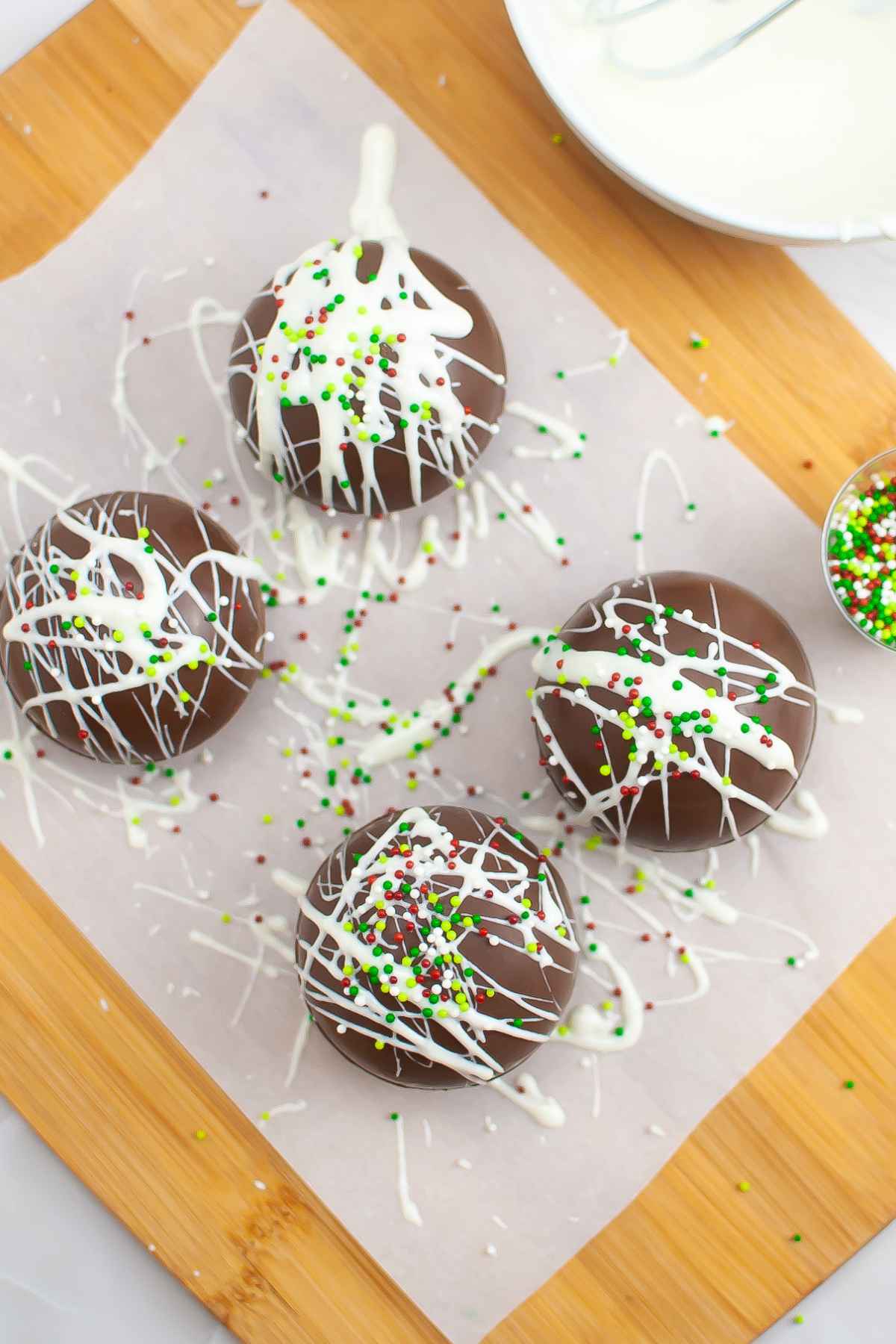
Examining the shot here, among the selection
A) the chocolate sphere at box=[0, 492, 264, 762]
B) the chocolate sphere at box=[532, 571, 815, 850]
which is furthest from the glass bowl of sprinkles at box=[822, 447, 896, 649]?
the chocolate sphere at box=[0, 492, 264, 762]

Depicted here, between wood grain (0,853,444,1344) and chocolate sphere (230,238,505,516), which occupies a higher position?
chocolate sphere (230,238,505,516)

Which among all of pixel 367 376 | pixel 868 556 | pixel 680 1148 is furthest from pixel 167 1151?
pixel 868 556

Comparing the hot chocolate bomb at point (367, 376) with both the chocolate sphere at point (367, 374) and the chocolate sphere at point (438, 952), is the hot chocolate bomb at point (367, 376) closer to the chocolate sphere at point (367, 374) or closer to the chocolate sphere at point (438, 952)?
the chocolate sphere at point (367, 374)

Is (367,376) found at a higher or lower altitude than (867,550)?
→ higher

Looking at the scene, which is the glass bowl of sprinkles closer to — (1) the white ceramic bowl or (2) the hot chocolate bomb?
(1) the white ceramic bowl

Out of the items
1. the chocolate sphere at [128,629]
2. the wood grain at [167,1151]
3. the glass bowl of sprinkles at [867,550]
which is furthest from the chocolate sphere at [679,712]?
the wood grain at [167,1151]

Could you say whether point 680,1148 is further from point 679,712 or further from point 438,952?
point 679,712

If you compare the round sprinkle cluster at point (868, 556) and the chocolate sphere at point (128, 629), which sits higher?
the chocolate sphere at point (128, 629)
